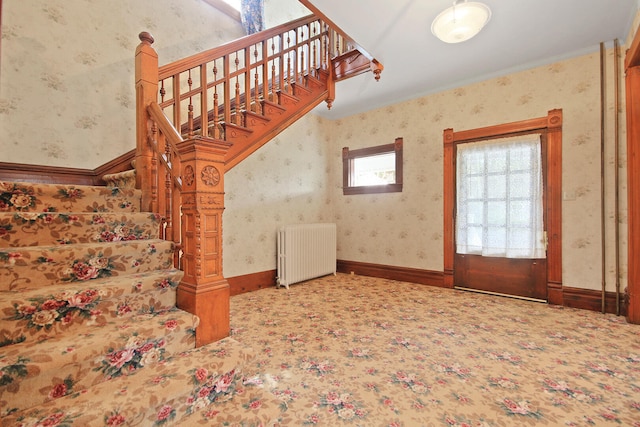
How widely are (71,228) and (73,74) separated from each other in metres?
1.70

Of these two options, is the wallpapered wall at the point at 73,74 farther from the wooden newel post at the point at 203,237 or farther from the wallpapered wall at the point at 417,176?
the wooden newel post at the point at 203,237

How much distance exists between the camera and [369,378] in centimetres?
172

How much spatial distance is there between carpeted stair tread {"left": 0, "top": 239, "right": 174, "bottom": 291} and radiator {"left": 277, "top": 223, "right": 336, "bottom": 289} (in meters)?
1.97

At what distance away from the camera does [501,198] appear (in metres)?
3.27

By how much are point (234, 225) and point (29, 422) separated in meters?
2.56

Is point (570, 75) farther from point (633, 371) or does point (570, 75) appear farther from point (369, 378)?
point (369, 378)

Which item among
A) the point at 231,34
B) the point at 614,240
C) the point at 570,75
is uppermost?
the point at 231,34

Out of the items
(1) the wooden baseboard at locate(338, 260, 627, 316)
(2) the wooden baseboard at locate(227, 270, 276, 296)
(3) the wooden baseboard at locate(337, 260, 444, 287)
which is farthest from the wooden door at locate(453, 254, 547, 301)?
(2) the wooden baseboard at locate(227, 270, 276, 296)

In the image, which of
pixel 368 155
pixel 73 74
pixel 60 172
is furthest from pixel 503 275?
pixel 73 74

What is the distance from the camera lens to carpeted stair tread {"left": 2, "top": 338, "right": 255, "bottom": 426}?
1.02m

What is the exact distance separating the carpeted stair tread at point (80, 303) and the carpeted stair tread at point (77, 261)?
2.1 inches

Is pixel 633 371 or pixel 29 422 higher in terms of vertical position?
pixel 29 422

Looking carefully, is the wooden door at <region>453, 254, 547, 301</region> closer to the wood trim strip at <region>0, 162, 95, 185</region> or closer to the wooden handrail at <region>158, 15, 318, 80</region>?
the wooden handrail at <region>158, 15, 318, 80</region>

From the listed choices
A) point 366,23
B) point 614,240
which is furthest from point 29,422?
point 614,240
